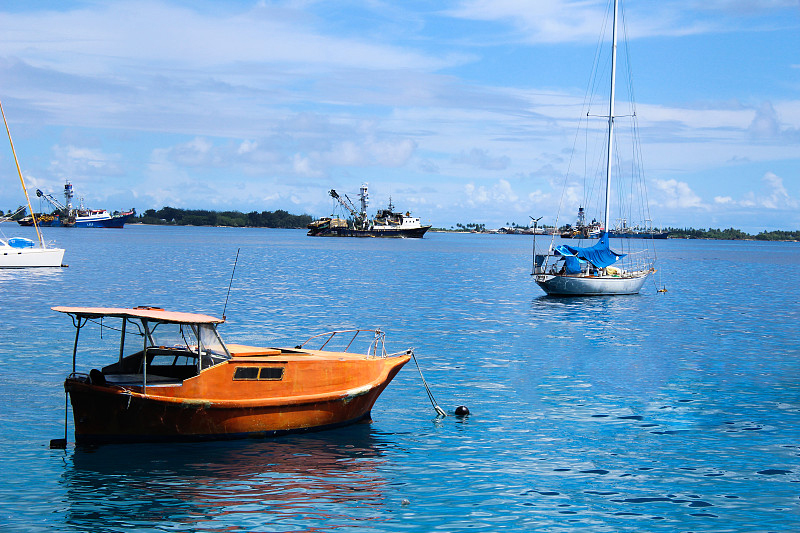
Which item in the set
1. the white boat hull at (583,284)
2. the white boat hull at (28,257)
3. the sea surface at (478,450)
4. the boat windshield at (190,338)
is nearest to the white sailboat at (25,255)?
the white boat hull at (28,257)

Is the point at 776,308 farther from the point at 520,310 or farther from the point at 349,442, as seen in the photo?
the point at 349,442

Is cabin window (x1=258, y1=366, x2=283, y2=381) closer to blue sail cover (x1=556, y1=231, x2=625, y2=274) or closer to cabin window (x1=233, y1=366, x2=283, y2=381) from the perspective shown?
cabin window (x1=233, y1=366, x2=283, y2=381)

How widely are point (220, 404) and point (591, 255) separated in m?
43.5

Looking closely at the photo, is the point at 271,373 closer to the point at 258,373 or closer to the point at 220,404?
the point at 258,373

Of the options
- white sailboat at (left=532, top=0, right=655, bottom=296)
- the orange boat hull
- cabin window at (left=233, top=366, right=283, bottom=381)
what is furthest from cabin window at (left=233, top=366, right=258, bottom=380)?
white sailboat at (left=532, top=0, right=655, bottom=296)

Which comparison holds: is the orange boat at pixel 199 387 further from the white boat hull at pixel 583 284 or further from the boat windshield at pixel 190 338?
the white boat hull at pixel 583 284

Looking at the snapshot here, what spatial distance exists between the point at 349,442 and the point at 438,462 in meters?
2.60

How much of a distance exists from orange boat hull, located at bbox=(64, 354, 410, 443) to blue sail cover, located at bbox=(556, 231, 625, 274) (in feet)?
130

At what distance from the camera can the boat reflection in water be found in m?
13.9

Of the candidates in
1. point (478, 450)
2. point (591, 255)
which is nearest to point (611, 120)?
point (591, 255)

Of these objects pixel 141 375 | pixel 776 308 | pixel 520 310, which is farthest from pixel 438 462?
pixel 776 308

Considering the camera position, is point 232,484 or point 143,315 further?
point 143,315

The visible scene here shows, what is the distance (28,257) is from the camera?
73.4 metres

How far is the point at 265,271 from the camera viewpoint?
273 feet
